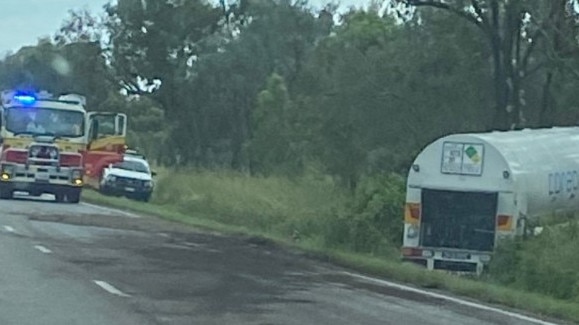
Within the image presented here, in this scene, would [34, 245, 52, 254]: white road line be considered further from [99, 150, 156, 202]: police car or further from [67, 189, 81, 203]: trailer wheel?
[99, 150, 156, 202]: police car

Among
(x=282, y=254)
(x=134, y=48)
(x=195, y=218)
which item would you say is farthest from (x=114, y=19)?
(x=282, y=254)

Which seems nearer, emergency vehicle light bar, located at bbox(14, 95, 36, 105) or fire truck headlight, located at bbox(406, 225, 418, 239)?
fire truck headlight, located at bbox(406, 225, 418, 239)

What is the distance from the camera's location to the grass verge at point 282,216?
19.5 m

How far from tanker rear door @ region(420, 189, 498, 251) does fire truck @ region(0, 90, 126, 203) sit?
19870 mm

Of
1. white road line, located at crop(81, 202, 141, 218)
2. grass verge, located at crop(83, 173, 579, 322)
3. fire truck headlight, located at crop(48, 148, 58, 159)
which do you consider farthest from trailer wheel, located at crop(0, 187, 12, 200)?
grass verge, located at crop(83, 173, 579, 322)

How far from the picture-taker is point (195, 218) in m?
38.9

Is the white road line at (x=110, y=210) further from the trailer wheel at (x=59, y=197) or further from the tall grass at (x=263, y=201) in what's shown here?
the tall grass at (x=263, y=201)

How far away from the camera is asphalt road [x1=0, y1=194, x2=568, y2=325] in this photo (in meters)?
15.6

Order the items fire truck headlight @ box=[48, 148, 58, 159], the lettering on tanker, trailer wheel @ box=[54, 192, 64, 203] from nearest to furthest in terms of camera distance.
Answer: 1. the lettering on tanker
2. fire truck headlight @ box=[48, 148, 58, 159]
3. trailer wheel @ box=[54, 192, 64, 203]

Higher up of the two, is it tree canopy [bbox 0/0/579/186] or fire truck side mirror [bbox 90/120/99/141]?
tree canopy [bbox 0/0/579/186]

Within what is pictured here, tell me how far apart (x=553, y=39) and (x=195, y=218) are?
10.8 metres

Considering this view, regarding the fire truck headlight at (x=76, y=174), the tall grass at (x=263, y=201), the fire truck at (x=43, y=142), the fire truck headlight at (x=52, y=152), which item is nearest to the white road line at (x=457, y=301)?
the tall grass at (x=263, y=201)

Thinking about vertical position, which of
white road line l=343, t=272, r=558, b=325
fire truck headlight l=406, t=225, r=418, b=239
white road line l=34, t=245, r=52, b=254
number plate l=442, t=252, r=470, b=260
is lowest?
white road line l=34, t=245, r=52, b=254

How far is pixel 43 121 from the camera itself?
4312cm
